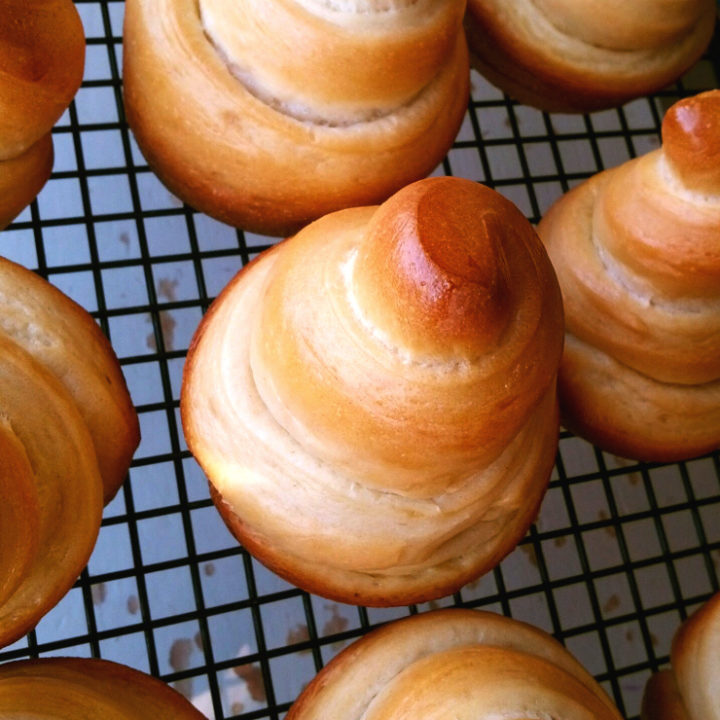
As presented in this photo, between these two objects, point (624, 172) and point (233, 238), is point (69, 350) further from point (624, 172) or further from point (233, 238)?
point (233, 238)

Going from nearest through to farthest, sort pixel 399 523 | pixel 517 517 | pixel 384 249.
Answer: pixel 384 249 < pixel 399 523 < pixel 517 517

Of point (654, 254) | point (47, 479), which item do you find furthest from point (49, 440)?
point (654, 254)

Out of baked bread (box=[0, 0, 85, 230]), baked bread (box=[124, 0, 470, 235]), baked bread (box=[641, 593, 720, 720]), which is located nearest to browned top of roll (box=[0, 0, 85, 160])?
baked bread (box=[0, 0, 85, 230])

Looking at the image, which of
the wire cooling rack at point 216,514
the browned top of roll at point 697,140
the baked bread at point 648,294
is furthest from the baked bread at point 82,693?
the browned top of roll at point 697,140

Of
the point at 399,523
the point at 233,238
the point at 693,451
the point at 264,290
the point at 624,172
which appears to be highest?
the point at 624,172

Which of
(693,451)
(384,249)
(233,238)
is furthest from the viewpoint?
(233,238)

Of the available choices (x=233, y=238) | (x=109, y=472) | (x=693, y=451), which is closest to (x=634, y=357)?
(x=693, y=451)

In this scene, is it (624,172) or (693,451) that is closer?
(624,172)

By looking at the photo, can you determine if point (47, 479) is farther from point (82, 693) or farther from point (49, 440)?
point (82, 693)
